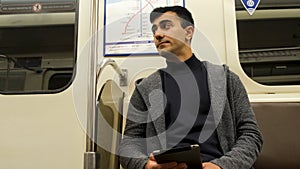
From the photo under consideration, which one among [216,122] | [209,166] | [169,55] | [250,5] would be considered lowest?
[209,166]

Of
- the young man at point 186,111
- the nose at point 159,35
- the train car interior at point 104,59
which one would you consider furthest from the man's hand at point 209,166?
the nose at point 159,35

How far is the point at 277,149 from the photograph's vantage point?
1.64m

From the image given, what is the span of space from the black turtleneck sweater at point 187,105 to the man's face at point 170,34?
0.26 feet

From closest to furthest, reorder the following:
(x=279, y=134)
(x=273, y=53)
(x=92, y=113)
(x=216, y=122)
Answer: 1. (x=92, y=113)
2. (x=216, y=122)
3. (x=279, y=134)
4. (x=273, y=53)

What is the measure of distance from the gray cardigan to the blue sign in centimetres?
54

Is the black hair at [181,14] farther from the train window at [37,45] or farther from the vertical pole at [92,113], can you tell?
the train window at [37,45]

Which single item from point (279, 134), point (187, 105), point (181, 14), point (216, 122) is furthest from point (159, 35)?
point (279, 134)

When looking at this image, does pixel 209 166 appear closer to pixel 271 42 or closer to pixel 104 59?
pixel 104 59

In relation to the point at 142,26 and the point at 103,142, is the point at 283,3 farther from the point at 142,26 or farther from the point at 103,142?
the point at 103,142

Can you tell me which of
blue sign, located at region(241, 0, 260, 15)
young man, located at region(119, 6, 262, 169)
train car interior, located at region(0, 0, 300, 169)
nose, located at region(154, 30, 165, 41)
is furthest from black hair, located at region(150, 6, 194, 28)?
blue sign, located at region(241, 0, 260, 15)

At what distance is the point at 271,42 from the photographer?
189 cm

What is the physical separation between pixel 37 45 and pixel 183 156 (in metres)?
1.28

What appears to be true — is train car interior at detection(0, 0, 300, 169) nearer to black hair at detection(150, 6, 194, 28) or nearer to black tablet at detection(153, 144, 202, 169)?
black hair at detection(150, 6, 194, 28)

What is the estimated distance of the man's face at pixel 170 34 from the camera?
1.57 metres
